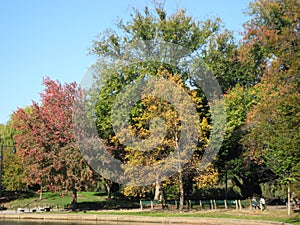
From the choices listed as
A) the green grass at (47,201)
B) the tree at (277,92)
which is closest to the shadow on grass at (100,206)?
the green grass at (47,201)

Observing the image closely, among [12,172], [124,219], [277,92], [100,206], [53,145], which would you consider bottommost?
[124,219]

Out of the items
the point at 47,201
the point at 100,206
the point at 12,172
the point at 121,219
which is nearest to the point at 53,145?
the point at 100,206

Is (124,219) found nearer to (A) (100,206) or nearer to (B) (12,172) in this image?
(A) (100,206)

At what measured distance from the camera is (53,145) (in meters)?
35.2

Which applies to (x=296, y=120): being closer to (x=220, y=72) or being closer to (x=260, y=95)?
(x=260, y=95)

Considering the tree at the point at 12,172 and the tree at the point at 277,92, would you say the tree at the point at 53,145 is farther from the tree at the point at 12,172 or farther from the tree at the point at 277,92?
the tree at the point at 277,92

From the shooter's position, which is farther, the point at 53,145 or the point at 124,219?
the point at 53,145

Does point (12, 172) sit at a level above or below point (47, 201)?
above

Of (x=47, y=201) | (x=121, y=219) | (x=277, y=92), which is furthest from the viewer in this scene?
(x=47, y=201)

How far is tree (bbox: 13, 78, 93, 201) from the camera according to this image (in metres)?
34.6

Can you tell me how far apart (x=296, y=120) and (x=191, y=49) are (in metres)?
19.5

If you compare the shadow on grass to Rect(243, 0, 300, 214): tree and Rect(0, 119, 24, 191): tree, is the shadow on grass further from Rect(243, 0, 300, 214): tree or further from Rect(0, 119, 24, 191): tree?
Rect(0, 119, 24, 191): tree

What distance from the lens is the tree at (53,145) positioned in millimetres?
34562

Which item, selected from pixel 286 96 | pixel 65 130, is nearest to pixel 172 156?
pixel 65 130
